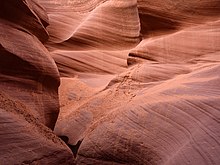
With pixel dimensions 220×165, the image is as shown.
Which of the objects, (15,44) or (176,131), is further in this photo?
(15,44)

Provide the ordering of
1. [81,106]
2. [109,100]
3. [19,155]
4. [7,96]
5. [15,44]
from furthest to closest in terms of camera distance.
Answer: [81,106] < [109,100] < [15,44] < [7,96] < [19,155]

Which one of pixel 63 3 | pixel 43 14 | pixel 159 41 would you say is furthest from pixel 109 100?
pixel 63 3

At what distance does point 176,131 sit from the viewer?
9.21ft

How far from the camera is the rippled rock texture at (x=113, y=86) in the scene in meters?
2.78

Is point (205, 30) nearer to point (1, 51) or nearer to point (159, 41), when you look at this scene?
point (159, 41)

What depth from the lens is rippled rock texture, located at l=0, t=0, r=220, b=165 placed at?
278cm

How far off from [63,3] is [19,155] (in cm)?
414

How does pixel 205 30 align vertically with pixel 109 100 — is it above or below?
above

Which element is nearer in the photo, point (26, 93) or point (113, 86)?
point (26, 93)

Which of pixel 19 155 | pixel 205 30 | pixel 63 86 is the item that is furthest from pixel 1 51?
pixel 205 30

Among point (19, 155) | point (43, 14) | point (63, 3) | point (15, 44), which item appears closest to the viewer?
point (19, 155)

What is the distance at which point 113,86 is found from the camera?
13.7ft

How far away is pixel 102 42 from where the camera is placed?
5496 mm

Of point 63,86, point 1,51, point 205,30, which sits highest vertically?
point 205,30
